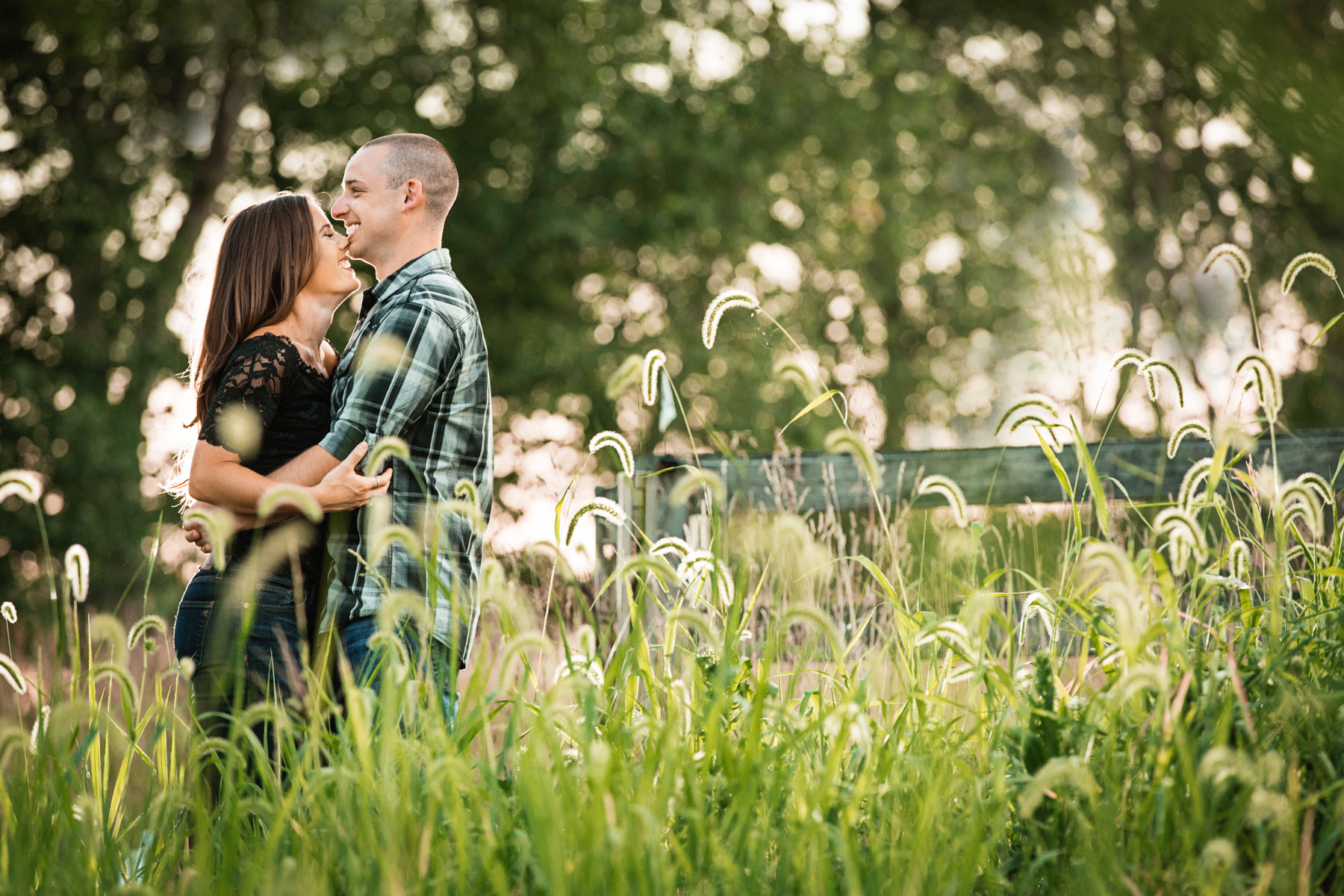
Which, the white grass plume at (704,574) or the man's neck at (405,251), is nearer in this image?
the white grass plume at (704,574)

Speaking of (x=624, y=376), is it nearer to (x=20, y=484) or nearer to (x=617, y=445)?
(x=617, y=445)

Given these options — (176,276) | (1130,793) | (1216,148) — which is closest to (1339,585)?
(1130,793)

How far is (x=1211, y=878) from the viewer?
164 centimetres

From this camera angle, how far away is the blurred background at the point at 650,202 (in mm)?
11328

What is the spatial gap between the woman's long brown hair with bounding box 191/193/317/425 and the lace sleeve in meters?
0.11

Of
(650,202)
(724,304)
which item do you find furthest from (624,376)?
(650,202)

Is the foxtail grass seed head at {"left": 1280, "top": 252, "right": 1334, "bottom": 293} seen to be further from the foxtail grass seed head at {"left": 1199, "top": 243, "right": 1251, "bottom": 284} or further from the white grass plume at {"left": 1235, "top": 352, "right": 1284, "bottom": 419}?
the white grass plume at {"left": 1235, "top": 352, "right": 1284, "bottom": 419}

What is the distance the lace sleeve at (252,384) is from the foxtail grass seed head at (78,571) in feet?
1.19

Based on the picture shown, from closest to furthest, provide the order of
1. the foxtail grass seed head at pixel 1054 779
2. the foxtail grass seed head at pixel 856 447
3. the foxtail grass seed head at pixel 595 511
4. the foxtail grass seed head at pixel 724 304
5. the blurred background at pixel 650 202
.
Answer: the foxtail grass seed head at pixel 1054 779
the foxtail grass seed head at pixel 856 447
the foxtail grass seed head at pixel 595 511
the foxtail grass seed head at pixel 724 304
the blurred background at pixel 650 202

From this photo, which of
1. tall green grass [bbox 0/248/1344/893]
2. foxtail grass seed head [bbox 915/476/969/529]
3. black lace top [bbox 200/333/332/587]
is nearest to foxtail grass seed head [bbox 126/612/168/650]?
tall green grass [bbox 0/248/1344/893]

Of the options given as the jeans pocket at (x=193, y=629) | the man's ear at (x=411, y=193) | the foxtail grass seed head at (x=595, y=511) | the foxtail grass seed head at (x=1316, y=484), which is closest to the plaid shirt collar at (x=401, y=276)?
the man's ear at (x=411, y=193)

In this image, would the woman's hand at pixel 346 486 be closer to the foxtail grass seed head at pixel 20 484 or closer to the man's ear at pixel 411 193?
the foxtail grass seed head at pixel 20 484

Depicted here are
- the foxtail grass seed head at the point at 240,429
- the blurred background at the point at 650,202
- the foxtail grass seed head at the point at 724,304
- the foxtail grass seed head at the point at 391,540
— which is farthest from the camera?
the blurred background at the point at 650,202

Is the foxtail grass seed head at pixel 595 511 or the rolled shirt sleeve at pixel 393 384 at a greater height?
the rolled shirt sleeve at pixel 393 384
